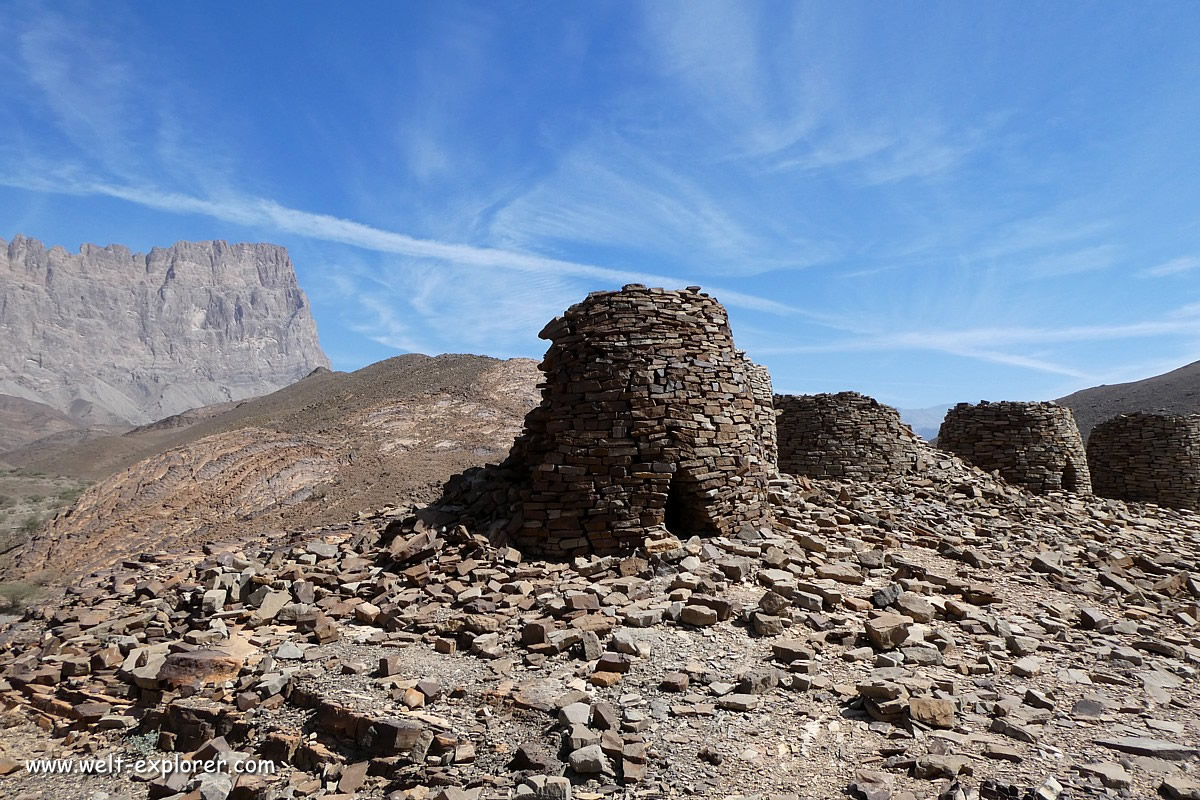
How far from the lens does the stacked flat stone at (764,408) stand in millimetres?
10875

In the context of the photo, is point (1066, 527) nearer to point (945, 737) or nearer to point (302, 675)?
point (945, 737)

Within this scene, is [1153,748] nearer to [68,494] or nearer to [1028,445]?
[1028,445]

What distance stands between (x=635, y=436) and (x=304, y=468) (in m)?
15.2

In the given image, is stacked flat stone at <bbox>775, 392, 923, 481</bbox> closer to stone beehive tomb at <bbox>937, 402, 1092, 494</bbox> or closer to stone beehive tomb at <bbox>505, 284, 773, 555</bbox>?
stone beehive tomb at <bbox>937, 402, 1092, 494</bbox>

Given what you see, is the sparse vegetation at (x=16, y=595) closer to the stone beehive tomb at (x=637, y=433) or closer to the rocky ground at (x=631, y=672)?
the rocky ground at (x=631, y=672)

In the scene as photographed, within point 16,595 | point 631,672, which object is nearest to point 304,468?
point 16,595

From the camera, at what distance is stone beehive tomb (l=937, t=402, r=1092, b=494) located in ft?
45.4

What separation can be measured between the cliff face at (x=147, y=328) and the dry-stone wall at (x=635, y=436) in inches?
4802

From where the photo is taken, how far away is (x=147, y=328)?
137250 millimetres

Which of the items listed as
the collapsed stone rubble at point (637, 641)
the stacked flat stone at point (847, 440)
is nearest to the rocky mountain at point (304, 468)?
the collapsed stone rubble at point (637, 641)

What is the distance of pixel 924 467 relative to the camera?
12.7 m

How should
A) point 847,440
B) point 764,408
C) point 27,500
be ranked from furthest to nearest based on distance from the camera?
point 27,500 → point 847,440 → point 764,408

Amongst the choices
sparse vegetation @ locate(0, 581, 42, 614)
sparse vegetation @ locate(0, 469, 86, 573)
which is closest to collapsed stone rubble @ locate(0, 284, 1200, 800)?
sparse vegetation @ locate(0, 581, 42, 614)

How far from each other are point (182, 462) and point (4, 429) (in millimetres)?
85025
